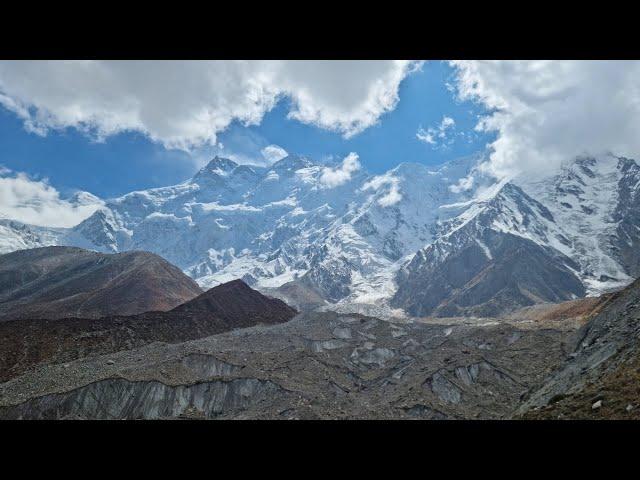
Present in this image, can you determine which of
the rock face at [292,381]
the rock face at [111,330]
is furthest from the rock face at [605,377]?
the rock face at [111,330]

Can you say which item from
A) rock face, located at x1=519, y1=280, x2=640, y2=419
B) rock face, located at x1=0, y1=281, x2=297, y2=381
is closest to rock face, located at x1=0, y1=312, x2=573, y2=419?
rock face, located at x1=0, y1=281, x2=297, y2=381

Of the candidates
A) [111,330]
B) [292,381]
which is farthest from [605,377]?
[111,330]

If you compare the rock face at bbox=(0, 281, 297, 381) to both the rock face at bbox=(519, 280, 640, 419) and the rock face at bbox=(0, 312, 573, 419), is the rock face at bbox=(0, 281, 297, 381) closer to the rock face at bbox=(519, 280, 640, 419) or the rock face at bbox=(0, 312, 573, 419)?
the rock face at bbox=(0, 312, 573, 419)
